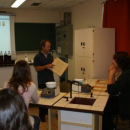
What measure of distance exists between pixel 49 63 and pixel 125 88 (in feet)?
5.64

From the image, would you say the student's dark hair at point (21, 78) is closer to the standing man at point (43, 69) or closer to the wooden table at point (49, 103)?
the wooden table at point (49, 103)

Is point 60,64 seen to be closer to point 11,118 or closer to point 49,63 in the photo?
point 49,63

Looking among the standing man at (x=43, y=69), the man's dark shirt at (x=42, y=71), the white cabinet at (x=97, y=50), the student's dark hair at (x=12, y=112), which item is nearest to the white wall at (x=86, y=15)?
the white cabinet at (x=97, y=50)

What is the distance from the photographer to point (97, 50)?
4.70 metres

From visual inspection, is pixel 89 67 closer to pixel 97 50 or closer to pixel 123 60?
pixel 97 50

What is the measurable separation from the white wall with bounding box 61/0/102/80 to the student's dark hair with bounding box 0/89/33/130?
16.2 feet

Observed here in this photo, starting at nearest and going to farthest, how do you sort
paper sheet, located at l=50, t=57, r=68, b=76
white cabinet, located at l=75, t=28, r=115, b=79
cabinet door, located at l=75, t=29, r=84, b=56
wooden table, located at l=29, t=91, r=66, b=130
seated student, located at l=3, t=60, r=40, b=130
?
seated student, located at l=3, t=60, r=40, b=130 < wooden table, located at l=29, t=91, r=66, b=130 < paper sheet, located at l=50, t=57, r=68, b=76 < white cabinet, located at l=75, t=28, r=115, b=79 < cabinet door, located at l=75, t=29, r=84, b=56

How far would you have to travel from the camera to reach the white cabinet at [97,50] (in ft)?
15.4

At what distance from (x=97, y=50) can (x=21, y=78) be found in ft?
8.51

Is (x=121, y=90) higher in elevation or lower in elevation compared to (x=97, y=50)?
lower

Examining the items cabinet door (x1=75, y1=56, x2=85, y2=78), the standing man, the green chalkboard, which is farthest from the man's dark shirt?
the green chalkboard

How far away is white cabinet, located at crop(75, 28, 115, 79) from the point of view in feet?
15.4

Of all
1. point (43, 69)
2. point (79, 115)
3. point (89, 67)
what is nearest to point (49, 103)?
point (79, 115)

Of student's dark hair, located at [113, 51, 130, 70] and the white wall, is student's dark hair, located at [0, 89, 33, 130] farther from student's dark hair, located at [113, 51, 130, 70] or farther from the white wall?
the white wall
